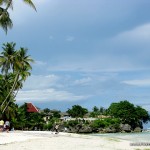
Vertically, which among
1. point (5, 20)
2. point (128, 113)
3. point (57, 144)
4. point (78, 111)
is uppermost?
point (78, 111)

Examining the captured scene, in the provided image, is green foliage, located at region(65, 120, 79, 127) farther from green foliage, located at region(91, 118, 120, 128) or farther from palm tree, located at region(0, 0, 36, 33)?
palm tree, located at region(0, 0, 36, 33)

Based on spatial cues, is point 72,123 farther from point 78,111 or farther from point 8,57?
point 8,57

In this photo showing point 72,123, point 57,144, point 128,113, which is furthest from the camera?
point 128,113

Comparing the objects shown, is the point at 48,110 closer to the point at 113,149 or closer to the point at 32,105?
the point at 32,105

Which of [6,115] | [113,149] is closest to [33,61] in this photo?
[6,115]

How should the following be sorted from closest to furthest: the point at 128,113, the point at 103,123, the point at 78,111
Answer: the point at 103,123 < the point at 128,113 < the point at 78,111

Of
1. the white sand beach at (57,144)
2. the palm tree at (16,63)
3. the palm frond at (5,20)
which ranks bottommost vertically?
the white sand beach at (57,144)

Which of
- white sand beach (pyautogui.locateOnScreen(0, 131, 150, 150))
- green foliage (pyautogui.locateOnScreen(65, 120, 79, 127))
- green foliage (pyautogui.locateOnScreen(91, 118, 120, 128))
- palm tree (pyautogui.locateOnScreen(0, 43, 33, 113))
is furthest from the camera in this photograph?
green foliage (pyautogui.locateOnScreen(91, 118, 120, 128))

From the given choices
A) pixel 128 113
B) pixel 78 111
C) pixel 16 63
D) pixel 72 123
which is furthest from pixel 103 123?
pixel 16 63

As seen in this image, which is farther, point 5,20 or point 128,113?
point 128,113

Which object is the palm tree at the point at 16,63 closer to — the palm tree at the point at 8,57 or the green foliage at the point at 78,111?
the palm tree at the point at 8,57

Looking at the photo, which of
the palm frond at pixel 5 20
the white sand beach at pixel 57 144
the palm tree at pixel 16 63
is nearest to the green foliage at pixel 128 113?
the palm tree at pixel 16 63

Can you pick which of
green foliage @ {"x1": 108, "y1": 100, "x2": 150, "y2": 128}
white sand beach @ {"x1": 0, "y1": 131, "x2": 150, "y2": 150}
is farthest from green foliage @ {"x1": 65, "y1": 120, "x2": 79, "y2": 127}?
white sand beach @ {"x1": 0, "y1": 131, "x2": 150, "y2": 150}

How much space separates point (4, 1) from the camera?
85.9 feet
